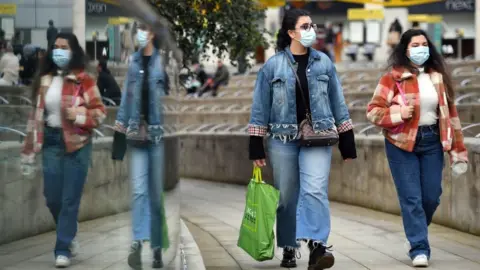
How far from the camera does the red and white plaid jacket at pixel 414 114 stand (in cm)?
830

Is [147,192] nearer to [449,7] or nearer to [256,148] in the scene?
[256,148]

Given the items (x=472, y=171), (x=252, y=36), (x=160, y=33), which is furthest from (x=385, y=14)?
(x=160, y=33)

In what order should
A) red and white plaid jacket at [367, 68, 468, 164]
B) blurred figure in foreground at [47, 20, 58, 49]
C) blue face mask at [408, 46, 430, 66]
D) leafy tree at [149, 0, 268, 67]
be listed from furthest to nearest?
leafy tree at [149, 0, 268, 67] < blue face mask at [408, 46, 430, 66] < red and white plaid jacket at [367, 68, 468, 164] < blurred figure in foreground at [47, 20, 58, 49]

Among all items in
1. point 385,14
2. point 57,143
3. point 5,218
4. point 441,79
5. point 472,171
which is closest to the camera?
point 5,218

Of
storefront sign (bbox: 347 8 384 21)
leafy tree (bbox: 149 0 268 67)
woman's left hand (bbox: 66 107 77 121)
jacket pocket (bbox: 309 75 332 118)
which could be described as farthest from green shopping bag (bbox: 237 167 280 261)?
storefront sign (bbox: 347 8 384 21)

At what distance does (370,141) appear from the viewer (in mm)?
13711

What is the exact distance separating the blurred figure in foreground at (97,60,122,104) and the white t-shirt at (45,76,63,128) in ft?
0.78

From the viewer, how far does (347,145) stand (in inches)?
306

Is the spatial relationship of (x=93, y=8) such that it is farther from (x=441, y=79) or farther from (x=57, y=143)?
(x=441, y=79)

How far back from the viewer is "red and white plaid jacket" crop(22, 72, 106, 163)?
3020 millimetres

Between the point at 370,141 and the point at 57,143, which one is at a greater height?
the point at 57,143

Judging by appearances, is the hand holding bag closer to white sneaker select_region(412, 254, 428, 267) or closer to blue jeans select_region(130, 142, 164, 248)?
white sneaker select_region(412, 254, 428, 267)

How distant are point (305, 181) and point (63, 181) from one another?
4560 mm

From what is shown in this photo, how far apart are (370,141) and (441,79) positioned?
526 centimetres
